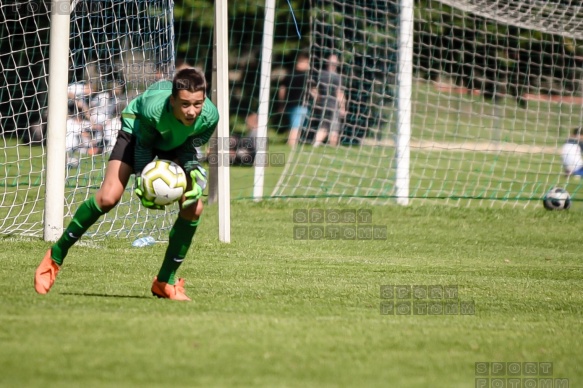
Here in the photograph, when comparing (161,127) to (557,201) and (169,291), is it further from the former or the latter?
(557,201)

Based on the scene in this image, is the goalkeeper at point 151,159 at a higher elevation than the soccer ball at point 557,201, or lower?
higher

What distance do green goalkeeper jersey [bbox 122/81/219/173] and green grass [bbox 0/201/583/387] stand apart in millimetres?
979

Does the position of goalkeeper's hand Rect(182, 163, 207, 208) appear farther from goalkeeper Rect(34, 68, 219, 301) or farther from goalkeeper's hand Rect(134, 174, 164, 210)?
goalkeeper's hand Rect(134, 174, 164, 210)

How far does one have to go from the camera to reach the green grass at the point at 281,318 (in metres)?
4.32

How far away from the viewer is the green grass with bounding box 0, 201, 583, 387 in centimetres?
432

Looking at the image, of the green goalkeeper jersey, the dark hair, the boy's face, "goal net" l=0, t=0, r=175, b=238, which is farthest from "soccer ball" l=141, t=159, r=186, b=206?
"goal net" l=0, t=0, r=175, b=238

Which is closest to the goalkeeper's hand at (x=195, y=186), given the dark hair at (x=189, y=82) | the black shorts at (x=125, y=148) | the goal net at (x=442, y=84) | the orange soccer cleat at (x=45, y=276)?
the black shorts at (x=125, y=148)

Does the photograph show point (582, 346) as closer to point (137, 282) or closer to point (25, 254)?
point (137, 282)

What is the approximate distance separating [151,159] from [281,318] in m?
1.47

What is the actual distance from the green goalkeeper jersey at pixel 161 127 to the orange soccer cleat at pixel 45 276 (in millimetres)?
838

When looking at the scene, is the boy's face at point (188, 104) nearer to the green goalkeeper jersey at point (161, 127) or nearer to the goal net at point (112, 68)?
the green goalkeeper jersey at point (161, 127)

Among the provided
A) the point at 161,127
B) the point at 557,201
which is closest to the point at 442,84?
the point at 557,201

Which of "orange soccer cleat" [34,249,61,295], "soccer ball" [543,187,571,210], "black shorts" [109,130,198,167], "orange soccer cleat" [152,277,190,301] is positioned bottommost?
"soccer ball" [543,187,571,210]

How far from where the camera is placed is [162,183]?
231 inches
